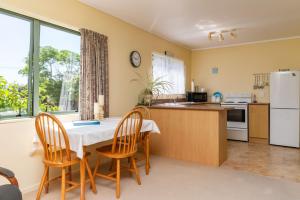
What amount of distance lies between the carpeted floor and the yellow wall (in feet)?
10.4

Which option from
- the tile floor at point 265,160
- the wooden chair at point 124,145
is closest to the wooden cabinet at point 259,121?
the tile floor at point 265,160

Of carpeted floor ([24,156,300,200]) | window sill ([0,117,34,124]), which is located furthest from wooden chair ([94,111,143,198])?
window sill ([0,117,34,124])

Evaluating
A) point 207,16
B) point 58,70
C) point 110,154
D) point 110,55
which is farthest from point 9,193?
point 207,16

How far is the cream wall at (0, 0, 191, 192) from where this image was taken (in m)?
2.39

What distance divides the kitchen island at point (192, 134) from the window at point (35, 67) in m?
1.67

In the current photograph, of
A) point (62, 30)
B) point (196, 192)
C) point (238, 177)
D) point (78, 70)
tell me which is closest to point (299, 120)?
point (238, 177)

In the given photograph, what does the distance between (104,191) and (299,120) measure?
14.2 feet

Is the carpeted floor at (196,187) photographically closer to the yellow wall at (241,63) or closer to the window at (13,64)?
the window at (13,64)

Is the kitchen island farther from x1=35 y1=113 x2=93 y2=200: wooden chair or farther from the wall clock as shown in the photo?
x1=35 y1=113 x2=93 y2=200: wooden chair

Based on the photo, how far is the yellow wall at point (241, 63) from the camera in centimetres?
514

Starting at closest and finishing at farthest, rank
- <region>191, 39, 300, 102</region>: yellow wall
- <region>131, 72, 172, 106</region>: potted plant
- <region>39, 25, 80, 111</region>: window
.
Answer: <region>39, 25, 80, 111</region>: window, <region>131, 72, 172, 106</region>: potted plant, <region>191, 39, 300, 102</region>: yellow wall

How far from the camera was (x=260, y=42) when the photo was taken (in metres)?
5.42

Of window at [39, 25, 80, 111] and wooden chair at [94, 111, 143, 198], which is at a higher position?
window at [39, 25, 80, 111]

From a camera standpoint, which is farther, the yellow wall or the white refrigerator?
the yellow wall
